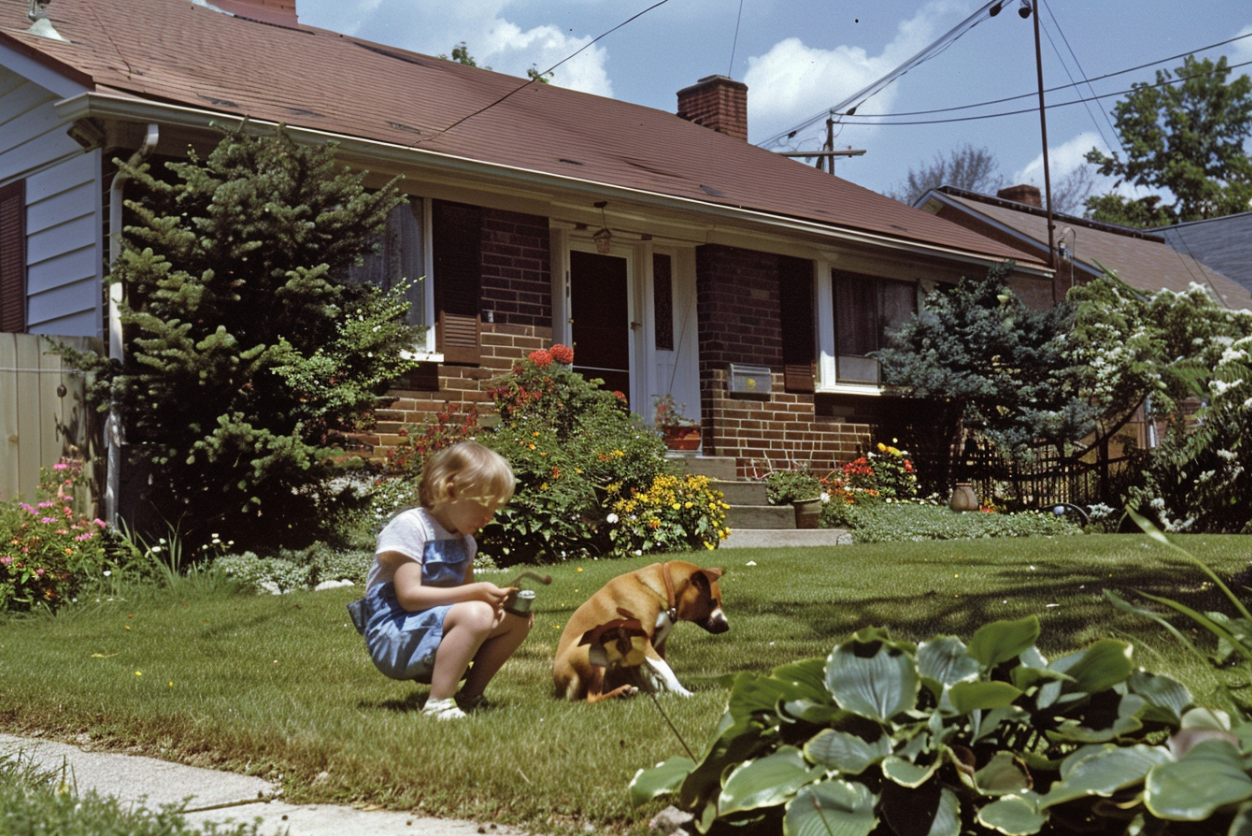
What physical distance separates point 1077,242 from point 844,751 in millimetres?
24913

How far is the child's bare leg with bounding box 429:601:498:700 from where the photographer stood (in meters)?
3.97

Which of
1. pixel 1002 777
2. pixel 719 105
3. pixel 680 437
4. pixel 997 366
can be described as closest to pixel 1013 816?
pixel 1002 777

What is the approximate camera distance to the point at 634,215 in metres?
13.0

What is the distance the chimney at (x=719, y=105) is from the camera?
19.4 m

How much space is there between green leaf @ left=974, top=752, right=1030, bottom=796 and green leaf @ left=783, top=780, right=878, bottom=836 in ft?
0.68

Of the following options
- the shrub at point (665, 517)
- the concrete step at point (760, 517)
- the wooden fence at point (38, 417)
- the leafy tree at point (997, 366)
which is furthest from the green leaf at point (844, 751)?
the leafy tree at point (997, 366)

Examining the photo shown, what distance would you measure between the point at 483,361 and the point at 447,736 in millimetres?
8210

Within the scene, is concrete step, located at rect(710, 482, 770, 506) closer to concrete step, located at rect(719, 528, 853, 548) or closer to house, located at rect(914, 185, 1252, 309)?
concrete step, located at rect(719, 528, 853, 548)

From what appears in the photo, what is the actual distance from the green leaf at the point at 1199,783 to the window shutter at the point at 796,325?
12443mm

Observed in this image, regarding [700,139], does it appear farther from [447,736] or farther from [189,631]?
[447,736]

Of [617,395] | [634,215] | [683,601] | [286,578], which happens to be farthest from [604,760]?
[634,215]

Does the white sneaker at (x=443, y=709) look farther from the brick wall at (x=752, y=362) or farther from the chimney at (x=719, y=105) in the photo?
the chimney at (x=719, y=105)

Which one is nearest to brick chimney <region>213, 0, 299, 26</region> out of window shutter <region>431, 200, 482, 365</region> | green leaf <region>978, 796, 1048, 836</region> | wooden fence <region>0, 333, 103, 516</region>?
window shutter <region>431, 200, 482, 365</region>

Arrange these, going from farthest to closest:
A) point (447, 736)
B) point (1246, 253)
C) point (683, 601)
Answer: point (1246, 253), point (683, 601), point (447, 736)
